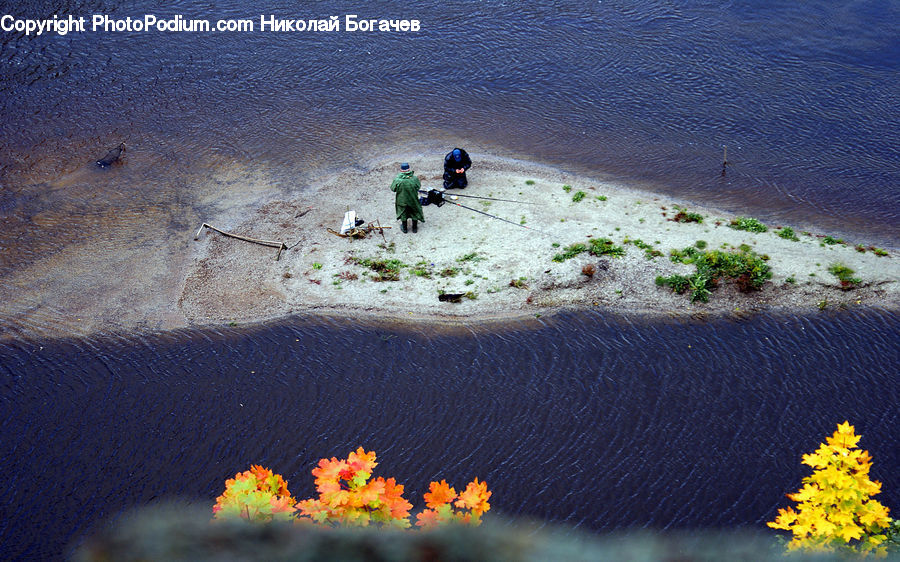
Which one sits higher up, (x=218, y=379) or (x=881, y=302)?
(x=881, y=302)

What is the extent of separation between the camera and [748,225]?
50.8 feet

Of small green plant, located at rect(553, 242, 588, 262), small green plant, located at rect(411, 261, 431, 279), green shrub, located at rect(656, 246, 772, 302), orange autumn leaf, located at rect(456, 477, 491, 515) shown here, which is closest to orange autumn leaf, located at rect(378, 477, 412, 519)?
orange autumn leaf, located at rect(456, 477, 491, 515)

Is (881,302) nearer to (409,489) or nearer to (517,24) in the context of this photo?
(409,489)

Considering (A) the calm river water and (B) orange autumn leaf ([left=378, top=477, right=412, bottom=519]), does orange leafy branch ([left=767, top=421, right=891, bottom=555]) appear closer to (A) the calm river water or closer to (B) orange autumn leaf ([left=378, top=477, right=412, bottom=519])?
(B) orange autumn leaf ([left=378, top=477, right=412, bottom=519])

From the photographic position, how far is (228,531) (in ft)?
7.74

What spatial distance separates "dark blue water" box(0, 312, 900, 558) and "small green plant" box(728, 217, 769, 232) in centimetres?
293

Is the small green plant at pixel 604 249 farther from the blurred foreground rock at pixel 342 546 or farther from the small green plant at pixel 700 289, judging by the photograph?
the blurred foreground rock at pixel 342 546

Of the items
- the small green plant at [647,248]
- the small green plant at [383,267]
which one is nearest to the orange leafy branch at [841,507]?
the small green plant at [647,248]

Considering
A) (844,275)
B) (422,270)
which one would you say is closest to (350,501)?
(422,270)

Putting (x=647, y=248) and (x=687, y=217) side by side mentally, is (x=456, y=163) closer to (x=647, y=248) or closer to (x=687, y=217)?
(x=647, y=248)

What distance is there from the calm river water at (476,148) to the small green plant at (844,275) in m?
0.89

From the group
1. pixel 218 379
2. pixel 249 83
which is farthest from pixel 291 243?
pixel 249 83

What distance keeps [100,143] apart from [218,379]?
1069 centimetres

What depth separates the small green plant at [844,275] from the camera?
13.6m
